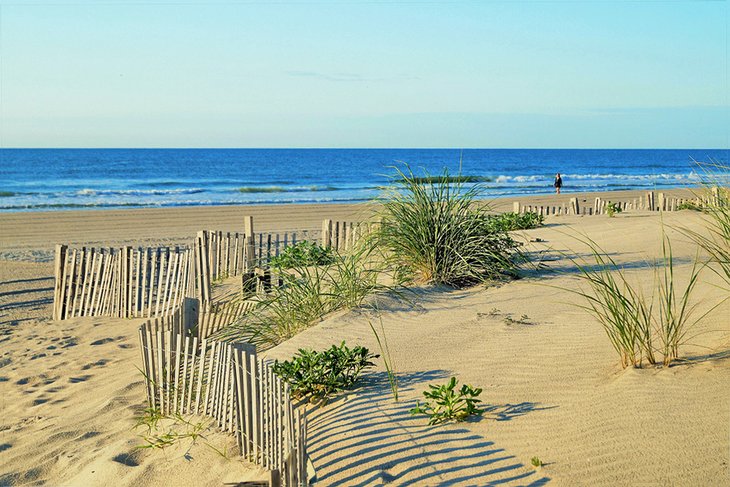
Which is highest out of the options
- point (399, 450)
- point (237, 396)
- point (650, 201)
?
point (650, 201)

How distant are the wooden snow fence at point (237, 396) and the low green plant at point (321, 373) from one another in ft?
0.99

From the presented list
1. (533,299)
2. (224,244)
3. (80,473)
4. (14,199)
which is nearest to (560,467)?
(80,473)

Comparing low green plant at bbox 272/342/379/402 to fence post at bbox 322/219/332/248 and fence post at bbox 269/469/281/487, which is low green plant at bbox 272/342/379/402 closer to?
fence post at bbox 269/469/281/487

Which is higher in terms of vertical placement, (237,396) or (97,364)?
(237,396)

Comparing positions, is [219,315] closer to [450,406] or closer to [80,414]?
[80,414]

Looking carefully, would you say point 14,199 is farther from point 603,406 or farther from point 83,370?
point 603,406

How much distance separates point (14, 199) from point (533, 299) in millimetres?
30602

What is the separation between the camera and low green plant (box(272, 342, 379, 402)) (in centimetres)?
503

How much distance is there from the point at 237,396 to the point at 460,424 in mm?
1434

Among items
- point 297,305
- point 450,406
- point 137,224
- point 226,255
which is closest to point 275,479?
point 450,406

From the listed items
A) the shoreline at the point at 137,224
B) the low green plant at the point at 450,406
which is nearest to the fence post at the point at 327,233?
the shoreline at the point at 137,224

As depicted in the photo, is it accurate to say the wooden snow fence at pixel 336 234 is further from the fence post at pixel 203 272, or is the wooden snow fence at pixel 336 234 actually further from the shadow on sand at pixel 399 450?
the shadow on sand at pixel 399 450

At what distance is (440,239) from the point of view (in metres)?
8.06

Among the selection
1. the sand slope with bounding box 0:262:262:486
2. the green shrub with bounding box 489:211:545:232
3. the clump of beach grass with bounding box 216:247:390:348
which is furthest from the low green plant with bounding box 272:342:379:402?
the green shrub with bounding box 489:211:545:232
